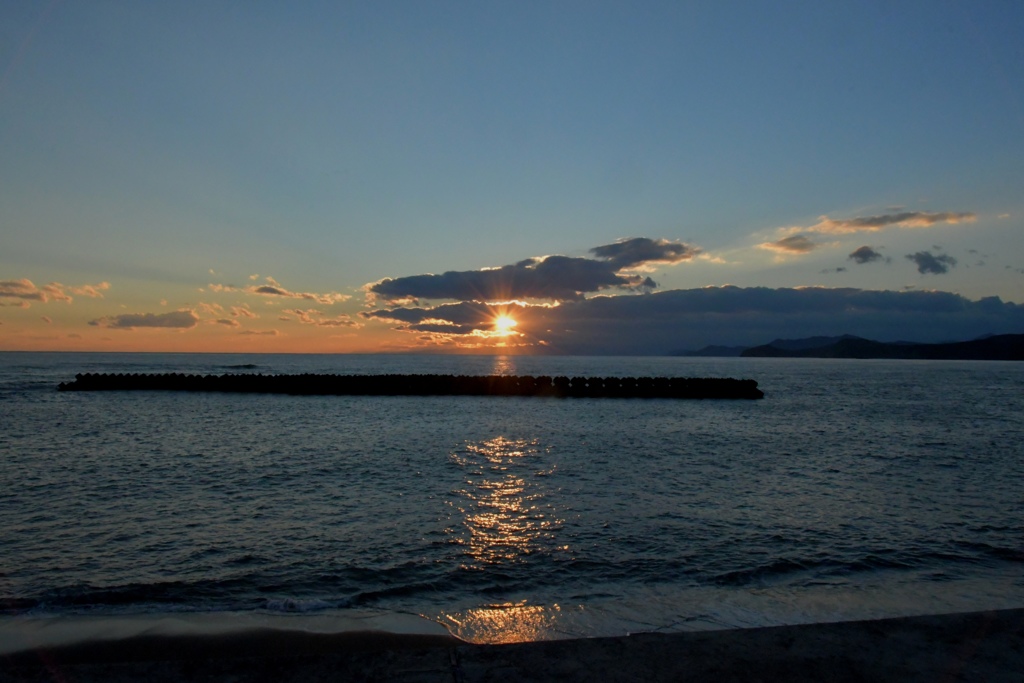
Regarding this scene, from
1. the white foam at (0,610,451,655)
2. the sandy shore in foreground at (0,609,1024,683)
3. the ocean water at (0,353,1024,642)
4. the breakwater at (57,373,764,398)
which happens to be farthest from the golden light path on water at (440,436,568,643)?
the breakwater at (57,373,764,398)

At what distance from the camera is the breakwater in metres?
51.8

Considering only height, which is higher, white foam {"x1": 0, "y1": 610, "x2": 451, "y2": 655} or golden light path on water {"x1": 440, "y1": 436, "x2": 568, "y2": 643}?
white foam {"x1": 0, "y1": 610, "x2": 451, "y2": 655}

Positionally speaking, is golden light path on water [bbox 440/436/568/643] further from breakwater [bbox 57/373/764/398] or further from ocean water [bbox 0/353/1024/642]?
breakwater [bbox 57/373/764/398]

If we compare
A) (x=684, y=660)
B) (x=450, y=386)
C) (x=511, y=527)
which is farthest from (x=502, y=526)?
(x=450, y=386)

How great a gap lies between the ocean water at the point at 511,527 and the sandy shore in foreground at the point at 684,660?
8.13ft

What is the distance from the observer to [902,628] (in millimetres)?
5172

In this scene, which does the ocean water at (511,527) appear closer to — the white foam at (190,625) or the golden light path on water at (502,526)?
the golden light path on water at (502,526)

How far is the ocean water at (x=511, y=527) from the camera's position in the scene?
8.25 m

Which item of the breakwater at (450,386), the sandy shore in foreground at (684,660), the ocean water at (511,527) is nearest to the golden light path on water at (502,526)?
the ocean water at (511,527)

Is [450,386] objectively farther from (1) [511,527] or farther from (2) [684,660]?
(2) [684,660]

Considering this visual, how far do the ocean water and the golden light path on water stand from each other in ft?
0.19

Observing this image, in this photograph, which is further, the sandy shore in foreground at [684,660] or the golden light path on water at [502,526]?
the golden light path on water at [502,526]

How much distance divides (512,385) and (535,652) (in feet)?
163

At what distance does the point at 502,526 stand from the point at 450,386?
42547mm
